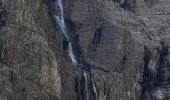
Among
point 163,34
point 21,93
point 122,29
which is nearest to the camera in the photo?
point 21,93

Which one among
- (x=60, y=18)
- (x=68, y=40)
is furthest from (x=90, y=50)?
(x=60, y=18)

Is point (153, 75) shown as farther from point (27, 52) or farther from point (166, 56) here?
point (27, 52)

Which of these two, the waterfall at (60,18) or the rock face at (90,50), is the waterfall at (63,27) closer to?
the waterfall at (60,18)

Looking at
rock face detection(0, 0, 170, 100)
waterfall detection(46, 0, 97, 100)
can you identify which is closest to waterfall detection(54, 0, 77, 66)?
waterfall detection(46, 0, 97, 100)

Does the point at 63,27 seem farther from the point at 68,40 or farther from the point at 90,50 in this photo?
the point at 90,50

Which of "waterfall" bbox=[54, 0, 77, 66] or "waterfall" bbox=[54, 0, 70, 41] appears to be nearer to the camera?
"waterfall" bbox=[54, 0, 77, 66]

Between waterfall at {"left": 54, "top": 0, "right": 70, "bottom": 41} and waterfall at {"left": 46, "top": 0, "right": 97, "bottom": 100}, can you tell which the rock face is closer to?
waterfall at {"left": 46, "top": 0, "right": 97, "bottom": 100}

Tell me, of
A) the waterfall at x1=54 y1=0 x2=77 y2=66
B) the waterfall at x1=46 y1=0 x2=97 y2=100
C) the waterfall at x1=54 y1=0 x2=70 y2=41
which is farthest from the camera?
the waterfall at x1=54 y1=0 x2=70 y2=41

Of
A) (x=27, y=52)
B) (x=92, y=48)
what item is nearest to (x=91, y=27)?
(x=92, y=48)
